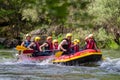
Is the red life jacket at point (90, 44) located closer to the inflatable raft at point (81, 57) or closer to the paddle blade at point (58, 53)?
the inflatable raft at point (81, 57)

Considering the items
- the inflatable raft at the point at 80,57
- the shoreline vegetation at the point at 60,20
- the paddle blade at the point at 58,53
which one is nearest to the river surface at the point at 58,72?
the inflatable raft at the point at 80,57

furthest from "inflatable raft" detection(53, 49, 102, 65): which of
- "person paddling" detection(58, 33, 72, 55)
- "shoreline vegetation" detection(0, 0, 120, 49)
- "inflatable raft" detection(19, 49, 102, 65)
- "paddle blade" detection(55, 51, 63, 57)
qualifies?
"shoreline vegetation" detection(0, 0, 120, 49)

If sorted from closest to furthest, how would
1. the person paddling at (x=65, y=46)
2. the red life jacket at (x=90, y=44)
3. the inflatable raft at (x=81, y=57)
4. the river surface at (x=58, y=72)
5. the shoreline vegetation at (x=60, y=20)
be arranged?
the shoreline vegetation at (x=60, y=20), the river surface at (x=58, y=72), the inflatable raft at (x=81, y=57), the person paddling at (x=65, y=46), the red life jacket at (x=90, y=44)

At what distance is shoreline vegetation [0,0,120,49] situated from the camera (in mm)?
1411

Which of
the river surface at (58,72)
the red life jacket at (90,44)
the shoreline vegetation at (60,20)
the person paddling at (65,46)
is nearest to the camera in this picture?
the shoreline vegetation at (60,20)

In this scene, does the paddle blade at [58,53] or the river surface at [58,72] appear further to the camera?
the paddle blade at [58,53]

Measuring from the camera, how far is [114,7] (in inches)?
952

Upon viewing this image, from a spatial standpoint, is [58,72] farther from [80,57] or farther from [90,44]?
[90,44]

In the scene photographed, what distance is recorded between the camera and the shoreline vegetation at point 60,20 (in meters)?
1.41

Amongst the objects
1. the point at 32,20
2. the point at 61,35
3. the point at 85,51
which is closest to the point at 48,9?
the point at 85,51

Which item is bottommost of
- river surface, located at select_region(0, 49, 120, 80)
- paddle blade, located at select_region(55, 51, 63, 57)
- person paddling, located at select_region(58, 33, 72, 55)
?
river surface, located at select_region(0, 49, 120, 80)

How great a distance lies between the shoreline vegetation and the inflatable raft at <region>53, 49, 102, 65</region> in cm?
99

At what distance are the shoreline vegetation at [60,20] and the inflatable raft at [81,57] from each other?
99cm

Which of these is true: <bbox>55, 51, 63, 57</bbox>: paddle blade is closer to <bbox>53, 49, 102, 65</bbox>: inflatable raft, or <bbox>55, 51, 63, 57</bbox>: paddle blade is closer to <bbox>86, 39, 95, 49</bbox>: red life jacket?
<bbox>53, 49, 102, 65</bbox>: inflatable raft
